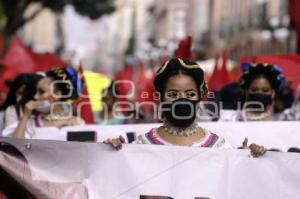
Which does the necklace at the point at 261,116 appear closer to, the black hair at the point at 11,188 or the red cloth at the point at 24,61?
the black hair at the point at 11,188

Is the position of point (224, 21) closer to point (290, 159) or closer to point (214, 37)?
point (214, 37)

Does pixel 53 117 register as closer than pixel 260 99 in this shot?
No

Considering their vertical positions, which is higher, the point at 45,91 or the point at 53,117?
the point at 45,91

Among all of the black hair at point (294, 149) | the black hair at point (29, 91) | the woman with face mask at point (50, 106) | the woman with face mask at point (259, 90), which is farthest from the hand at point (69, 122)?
the black hair at point (294, 149)

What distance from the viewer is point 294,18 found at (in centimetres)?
963

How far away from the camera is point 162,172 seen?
14.6 feet

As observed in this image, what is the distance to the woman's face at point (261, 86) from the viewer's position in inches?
266

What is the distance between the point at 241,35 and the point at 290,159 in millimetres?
43996

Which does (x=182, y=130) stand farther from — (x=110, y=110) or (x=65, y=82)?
(x=110, y=110)

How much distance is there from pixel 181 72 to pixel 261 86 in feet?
8.16

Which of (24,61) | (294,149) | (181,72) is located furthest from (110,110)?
(24,61)

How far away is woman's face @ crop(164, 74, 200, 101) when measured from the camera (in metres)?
4.35

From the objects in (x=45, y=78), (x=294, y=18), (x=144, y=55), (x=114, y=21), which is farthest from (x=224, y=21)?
(x=114, y=21)

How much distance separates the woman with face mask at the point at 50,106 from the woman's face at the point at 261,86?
141cm
